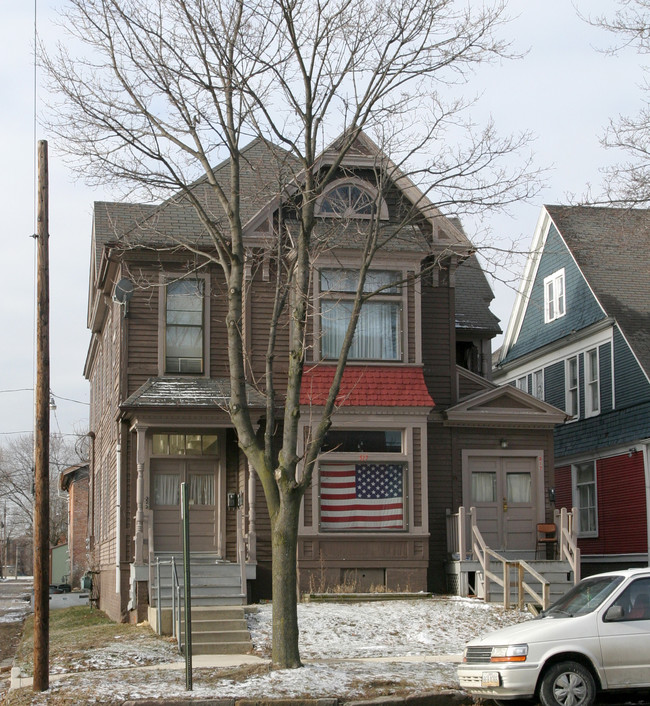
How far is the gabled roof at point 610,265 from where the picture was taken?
1051 inches

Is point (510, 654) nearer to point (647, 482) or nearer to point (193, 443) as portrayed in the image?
point (193, 443)

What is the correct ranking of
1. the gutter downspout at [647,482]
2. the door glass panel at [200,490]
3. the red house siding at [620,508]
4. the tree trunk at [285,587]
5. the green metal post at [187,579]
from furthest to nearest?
the red house siding at [620,508] < the gutter downspout at [647,482] < the door glass panel at [200,490] < the tree trunk at [285,587] < the green metal post at [187,579]

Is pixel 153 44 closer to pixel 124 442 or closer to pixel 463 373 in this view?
pixel 124 442

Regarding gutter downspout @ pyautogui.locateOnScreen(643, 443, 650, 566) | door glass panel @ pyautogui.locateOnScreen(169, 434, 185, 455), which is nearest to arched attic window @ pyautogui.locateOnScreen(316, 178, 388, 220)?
door glass panel @ pyautogui.locateOnScreen(169, 434, 185, 455)

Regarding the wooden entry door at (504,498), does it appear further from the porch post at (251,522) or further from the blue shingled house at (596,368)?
the porch post at (251,522)

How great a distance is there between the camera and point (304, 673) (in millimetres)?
12766

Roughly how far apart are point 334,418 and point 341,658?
6.41 metres

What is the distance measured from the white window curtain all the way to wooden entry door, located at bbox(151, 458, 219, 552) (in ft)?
11.6

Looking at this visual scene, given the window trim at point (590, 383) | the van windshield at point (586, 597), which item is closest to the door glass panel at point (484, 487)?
the window trim at point (590, 383)

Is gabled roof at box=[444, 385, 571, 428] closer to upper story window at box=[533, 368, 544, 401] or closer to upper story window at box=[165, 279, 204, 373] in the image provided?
upper story window at box=[165, 279, 204, 373]

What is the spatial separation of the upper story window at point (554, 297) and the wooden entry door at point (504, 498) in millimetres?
8951

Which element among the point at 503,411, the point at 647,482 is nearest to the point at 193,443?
the point at 503,411

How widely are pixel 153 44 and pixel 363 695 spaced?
29.6 ft

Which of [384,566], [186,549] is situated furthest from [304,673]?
[384,566]
